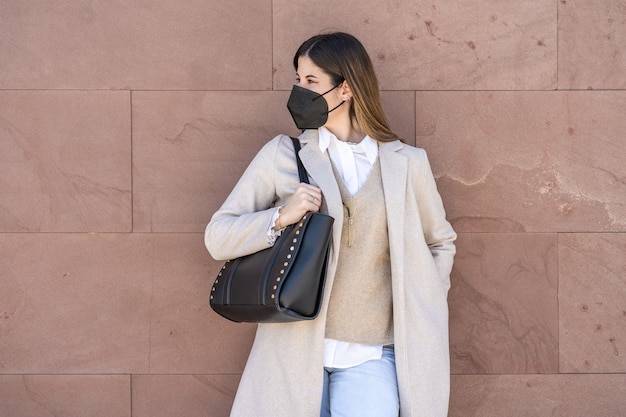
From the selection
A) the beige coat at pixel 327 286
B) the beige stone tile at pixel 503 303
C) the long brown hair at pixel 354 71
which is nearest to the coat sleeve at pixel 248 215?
the beige coat at pixel 327 286

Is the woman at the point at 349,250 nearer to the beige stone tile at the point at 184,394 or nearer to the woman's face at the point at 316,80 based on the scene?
the woman's face at the point at 316,80

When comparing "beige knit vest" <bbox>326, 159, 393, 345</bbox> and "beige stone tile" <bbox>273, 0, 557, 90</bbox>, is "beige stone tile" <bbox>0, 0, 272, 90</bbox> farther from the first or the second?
"beige knit vest" <bbox>326, 159, 393, 345</bbox>

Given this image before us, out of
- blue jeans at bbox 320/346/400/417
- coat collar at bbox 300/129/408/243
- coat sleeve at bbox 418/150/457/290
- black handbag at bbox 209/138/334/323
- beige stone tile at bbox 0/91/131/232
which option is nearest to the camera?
black handbag at bbox 209/138/334/323

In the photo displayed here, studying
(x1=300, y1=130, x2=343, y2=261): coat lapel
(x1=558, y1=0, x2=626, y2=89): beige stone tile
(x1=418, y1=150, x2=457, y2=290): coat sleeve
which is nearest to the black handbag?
(x1=300, y1=130, x2=343, y2=261): coat lapel

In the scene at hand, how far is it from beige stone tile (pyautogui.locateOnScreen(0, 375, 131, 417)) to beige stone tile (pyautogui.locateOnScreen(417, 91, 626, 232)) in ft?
6.78

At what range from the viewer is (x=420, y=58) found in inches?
164

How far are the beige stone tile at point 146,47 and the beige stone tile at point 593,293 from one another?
1.93 m

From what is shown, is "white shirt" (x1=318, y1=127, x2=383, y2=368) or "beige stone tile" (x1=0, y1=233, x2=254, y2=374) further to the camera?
"beige stone tile" (x1=0, y1=233, x2=254, y2=374)

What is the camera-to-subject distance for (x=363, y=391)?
314 cm

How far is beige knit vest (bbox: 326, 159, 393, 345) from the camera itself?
3219 millimetres

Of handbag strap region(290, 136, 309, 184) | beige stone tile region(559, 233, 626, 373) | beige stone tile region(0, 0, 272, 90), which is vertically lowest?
beige stone tile region(559, 233, 626, 373)

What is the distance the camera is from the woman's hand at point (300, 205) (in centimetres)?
306

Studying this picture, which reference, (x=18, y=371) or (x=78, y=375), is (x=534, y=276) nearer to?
(x=78, y=375)

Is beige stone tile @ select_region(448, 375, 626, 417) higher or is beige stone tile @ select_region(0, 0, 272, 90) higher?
beige stone tile @ select_region(0, 0, 272, 90)
